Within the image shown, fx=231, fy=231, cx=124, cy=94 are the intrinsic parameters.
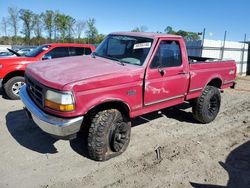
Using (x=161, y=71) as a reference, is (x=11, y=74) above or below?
below

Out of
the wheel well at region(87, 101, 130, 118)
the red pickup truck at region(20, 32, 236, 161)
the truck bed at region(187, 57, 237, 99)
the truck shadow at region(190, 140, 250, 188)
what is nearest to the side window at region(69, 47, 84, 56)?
the red pickup truck at region(20, 32, 236, 161)

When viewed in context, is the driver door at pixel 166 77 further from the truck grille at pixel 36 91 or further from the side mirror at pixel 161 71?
the truck grille at pixel 36 91

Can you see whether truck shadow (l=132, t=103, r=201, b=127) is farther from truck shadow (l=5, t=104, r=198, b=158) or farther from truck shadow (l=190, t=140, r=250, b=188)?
truck shadow (l=190, t=140, r=250, b=188)

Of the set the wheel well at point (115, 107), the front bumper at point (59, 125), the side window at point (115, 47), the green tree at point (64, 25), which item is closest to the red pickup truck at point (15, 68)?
the side window at point (115, 47)

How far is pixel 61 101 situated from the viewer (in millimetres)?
3102

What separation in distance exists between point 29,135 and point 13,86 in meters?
3.05

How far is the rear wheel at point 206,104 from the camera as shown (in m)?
5.34

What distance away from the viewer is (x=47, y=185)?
3113 mm

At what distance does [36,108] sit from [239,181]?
10.6 ft

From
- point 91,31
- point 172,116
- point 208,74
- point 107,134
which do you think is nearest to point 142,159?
point 107,134

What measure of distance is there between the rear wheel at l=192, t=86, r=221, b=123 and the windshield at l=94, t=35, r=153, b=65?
6.57ft

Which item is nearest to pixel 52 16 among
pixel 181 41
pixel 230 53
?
pixel 230 53

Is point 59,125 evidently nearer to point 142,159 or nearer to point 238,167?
point 142,159

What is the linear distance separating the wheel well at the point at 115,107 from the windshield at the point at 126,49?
31.8 inches
